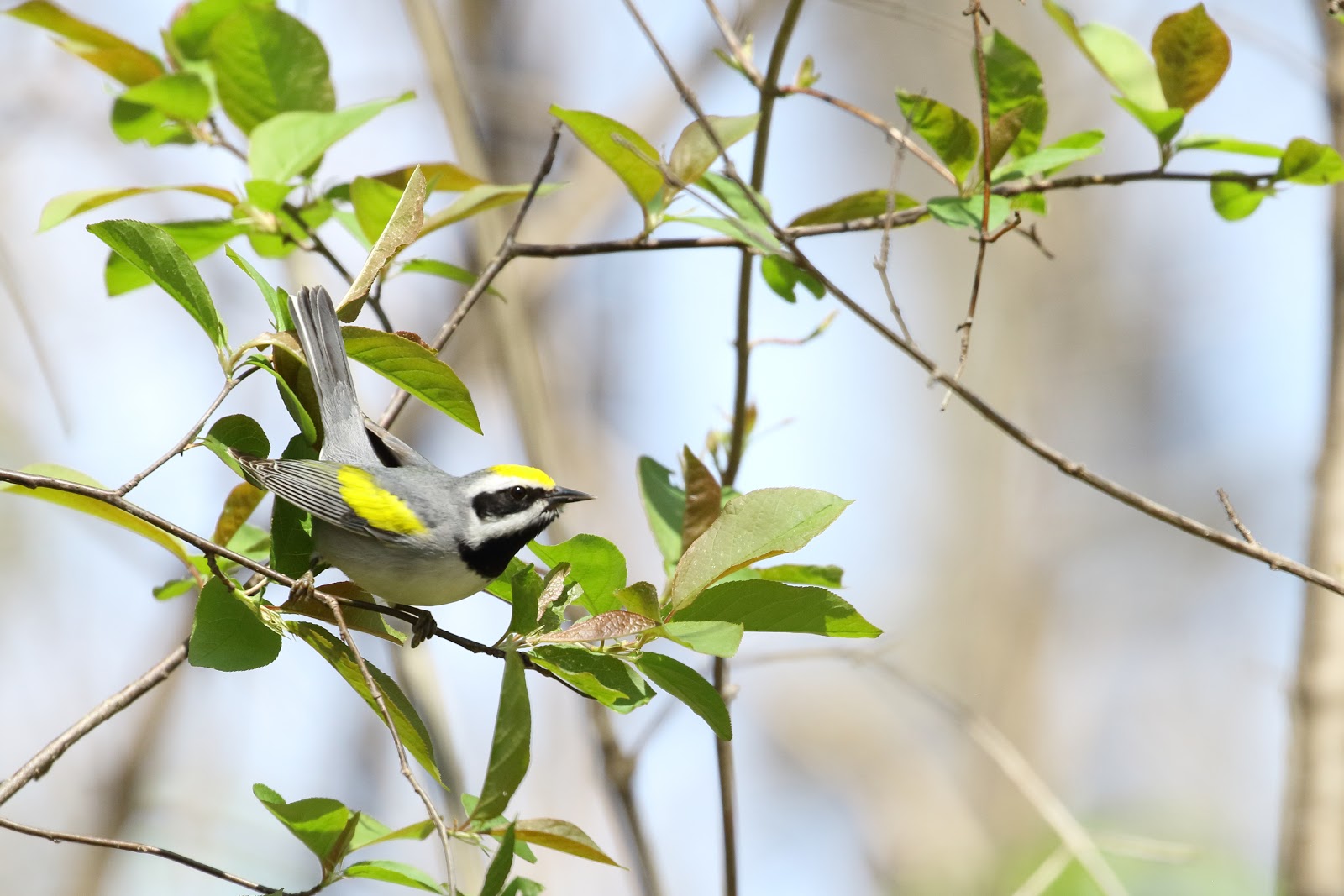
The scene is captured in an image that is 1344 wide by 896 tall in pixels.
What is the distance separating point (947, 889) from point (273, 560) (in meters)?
9.55

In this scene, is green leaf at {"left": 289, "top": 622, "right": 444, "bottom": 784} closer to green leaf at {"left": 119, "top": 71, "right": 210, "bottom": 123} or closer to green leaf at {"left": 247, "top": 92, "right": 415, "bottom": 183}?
green leaf at {"left": 247, "top": 92, "right": 415, "bottom": 183}

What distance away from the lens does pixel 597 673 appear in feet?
7.00

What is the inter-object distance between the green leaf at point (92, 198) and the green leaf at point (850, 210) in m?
1.53

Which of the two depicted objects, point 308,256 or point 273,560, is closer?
point 273,560

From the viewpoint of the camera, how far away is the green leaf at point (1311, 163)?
2.91m

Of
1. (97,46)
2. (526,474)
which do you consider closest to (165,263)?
(526,474)

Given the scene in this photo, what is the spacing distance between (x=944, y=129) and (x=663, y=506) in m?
1.19

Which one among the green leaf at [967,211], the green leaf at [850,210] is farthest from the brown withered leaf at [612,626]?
the green leaf at [850,210]

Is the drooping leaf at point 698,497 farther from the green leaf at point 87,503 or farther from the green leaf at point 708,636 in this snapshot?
the green leaf at point 87,503

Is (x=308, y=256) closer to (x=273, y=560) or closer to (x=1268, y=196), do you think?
(x=273, y=560)

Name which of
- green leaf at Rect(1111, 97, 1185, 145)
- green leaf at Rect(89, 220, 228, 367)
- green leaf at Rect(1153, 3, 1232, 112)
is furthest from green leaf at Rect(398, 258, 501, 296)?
green leaf at Rect(1153, 3, 1232, 112)

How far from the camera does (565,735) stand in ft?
25.4

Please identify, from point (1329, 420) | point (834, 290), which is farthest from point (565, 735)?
point (834, 290)

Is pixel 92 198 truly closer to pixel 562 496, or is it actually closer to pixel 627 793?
pixel 562 496
